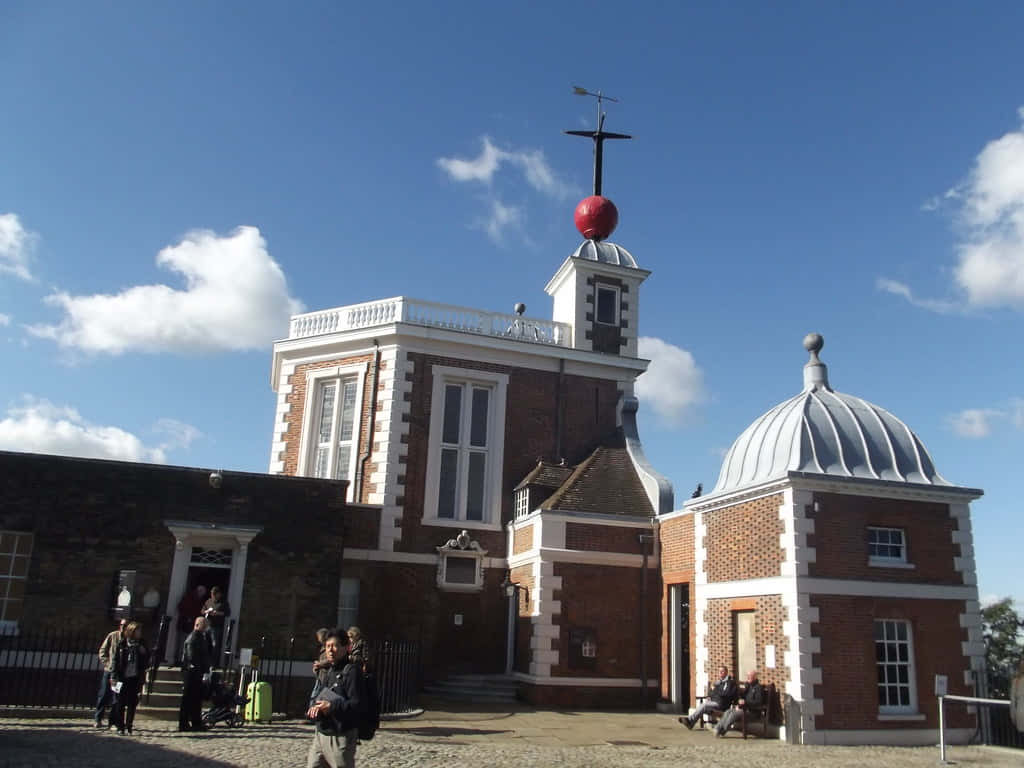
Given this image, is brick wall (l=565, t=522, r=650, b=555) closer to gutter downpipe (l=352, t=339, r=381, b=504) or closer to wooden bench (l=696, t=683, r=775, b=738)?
wooden bench (l=696, t=683, r=775, b=738)

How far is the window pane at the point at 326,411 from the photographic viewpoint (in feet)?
78.0

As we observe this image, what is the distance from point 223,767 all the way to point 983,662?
43.9 feet

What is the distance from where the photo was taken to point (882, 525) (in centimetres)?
1599

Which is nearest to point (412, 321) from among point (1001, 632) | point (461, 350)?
point (461, 350)

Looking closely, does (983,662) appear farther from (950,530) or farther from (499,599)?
(499,599)

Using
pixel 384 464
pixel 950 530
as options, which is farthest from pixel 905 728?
pixel 384 464

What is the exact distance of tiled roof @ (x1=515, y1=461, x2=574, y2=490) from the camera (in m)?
22.1

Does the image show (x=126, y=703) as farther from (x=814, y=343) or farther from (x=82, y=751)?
(x=814, y=343)

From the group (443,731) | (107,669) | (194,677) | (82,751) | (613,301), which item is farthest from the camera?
(613,301)

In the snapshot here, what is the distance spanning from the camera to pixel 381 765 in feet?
35.7

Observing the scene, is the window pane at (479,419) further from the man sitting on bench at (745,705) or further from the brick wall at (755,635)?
the man sitting on bench at (745,705)

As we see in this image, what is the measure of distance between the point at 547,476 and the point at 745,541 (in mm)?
6695

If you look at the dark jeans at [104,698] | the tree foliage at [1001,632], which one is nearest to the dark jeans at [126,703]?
the dark jeans at [104,698]

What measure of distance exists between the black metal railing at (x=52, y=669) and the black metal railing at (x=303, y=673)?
2.99m
